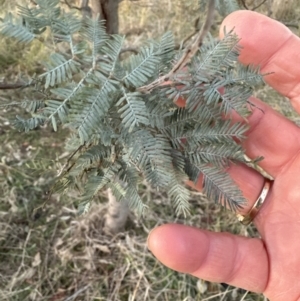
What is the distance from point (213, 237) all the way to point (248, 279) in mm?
137

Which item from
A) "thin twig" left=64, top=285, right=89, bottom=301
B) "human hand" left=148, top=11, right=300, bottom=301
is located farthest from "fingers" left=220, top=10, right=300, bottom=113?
"thin twig" left=64, top=285, right=89, bottom=301

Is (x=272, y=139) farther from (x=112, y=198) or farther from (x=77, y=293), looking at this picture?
(x=77, y=293)

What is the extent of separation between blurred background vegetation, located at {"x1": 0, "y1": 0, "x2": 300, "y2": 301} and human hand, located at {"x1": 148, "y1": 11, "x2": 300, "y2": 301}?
324 mm

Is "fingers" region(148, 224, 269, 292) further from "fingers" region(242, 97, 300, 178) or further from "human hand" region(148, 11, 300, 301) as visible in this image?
"fingers" region(242, 97, 300, 178)

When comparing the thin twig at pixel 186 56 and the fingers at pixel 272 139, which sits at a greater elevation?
the thin twig at pixel 186 56

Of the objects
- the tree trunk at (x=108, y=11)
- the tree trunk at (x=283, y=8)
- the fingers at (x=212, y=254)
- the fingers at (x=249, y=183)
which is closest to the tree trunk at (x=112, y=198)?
the tree trunk at (x=108, y=11)

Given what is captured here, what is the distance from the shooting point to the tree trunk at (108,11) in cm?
87

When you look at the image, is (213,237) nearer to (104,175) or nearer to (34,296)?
(104,175)

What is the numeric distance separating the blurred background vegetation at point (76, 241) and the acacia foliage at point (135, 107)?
0.62 metres

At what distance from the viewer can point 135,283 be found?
135cm

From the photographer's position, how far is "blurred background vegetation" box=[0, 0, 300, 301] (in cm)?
133

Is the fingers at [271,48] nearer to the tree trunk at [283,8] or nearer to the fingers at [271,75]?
the fingers at [271,75]

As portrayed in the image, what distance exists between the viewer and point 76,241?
1.39m

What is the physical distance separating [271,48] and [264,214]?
39cm
